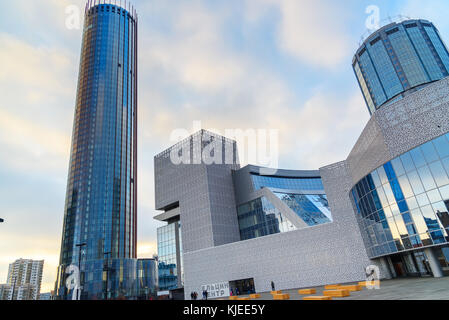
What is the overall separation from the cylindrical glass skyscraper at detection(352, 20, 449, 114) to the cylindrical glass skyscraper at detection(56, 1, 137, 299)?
12137 cm

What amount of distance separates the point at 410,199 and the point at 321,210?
40.9m

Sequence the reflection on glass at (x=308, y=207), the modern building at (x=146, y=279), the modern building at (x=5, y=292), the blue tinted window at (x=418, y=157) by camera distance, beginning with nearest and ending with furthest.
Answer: the blue tinted window at (x=418, y=157) → the reflection on glass at (x=308, y=207) → the modern building at (x=146, y=279) → the modern building at (x=5, y=292)

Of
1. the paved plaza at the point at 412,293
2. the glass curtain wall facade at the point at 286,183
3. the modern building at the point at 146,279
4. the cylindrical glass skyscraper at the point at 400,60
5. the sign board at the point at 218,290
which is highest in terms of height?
the cylindrical glass skyscraper at the point at 400,60

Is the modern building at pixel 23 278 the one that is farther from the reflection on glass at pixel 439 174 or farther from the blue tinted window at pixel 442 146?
the blue tinted window at pixel 442 146

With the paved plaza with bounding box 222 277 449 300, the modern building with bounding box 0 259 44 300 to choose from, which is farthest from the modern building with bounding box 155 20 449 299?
the modern building with bounding box 0 259 44 300

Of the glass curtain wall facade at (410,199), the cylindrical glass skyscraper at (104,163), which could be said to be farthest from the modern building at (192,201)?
the cylindrical glass skyscraper at (104,163)

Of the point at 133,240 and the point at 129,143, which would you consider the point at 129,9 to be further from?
the point at 133,240

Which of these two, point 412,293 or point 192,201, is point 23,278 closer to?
point 192,201

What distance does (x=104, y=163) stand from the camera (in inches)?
4934

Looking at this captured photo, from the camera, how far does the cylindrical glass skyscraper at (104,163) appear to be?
103 m

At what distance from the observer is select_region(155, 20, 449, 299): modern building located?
25.2 m

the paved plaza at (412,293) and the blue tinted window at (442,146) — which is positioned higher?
the blue tinted window at (442,146)

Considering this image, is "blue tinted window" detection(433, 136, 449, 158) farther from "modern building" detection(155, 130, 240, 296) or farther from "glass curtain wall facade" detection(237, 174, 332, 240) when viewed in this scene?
"modern building" detection(155, 130, 240, 296)

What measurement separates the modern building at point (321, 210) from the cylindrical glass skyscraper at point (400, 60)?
73.1 m
